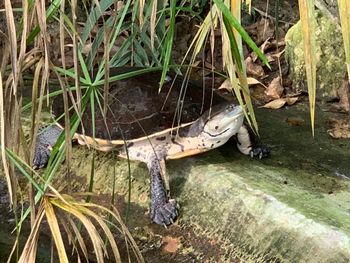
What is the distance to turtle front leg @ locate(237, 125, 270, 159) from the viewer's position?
2.77 meters

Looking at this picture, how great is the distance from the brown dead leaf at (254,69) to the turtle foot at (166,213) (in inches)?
53.7

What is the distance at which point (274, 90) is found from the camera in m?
3.49

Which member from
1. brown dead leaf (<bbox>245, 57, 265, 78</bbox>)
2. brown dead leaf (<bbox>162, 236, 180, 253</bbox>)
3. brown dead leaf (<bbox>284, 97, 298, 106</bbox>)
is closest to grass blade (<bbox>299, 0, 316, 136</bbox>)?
brown dead leaf (<bbox>162, 236, 180, 253</bbox>)

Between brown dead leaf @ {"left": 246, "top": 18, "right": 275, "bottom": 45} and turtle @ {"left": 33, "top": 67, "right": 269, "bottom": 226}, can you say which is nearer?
turtle @ {"left": 33, "top": 67, "right": 269, "bottom": 226}

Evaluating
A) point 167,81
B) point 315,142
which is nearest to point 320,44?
point 315,142

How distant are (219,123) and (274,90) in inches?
35.7

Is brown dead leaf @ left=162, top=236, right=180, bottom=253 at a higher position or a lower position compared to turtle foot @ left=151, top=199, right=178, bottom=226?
lower

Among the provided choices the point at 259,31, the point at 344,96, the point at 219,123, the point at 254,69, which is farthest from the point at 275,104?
the point at 259,31

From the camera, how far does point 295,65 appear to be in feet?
11.6

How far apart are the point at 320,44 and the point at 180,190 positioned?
124 cm

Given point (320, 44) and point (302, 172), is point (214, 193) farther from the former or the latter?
point (320, 44)

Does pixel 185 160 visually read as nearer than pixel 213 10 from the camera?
No

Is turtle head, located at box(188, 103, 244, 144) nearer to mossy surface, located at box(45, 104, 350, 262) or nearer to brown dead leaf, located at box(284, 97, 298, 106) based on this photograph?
mossy surface, located at box(45, 104, 350, 262)

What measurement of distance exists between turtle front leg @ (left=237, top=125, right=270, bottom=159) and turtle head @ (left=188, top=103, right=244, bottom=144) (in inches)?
4.1
